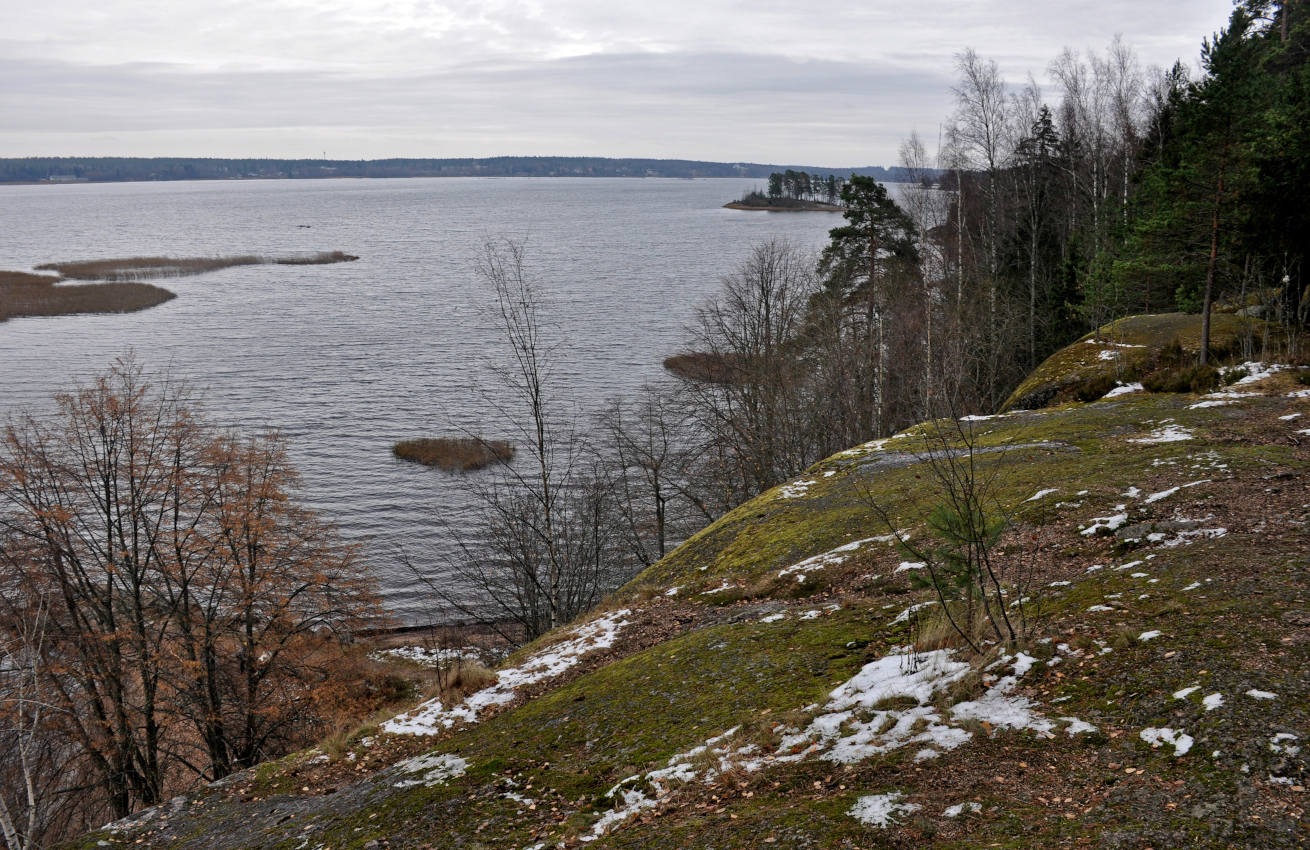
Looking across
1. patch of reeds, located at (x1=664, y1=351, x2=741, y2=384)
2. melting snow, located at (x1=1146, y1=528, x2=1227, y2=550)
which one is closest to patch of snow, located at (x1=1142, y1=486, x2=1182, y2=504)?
melting snow, located at (x1=1146, y1=528, x2=1227, y2=550)

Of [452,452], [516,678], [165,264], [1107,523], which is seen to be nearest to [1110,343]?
[1107,523]

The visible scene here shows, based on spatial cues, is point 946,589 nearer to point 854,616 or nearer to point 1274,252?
point 854,616

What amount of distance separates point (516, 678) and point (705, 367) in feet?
100

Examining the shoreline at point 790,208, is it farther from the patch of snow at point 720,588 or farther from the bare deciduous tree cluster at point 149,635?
the patch of snow at point 720,588

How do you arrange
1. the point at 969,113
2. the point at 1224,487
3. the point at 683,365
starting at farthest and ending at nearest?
the point at 683,365 → the point at 969,113 → the point at 1224,487

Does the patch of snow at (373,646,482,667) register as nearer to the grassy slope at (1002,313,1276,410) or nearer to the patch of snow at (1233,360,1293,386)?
the grassy slope at (1002,313,1276,410)

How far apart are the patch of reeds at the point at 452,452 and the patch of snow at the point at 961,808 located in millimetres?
32343

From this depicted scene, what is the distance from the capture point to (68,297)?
232 ft

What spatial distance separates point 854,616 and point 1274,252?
18.3 m

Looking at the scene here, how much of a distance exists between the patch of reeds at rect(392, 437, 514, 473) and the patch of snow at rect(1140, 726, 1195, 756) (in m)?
32.4

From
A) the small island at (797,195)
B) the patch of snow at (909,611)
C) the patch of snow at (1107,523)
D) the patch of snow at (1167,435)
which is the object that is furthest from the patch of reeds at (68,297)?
the small island at (797,195)

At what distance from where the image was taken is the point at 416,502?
1304 inches

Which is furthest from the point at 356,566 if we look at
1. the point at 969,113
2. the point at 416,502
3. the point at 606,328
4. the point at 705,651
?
the point at 606,328

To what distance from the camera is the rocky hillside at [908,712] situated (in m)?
4.61
